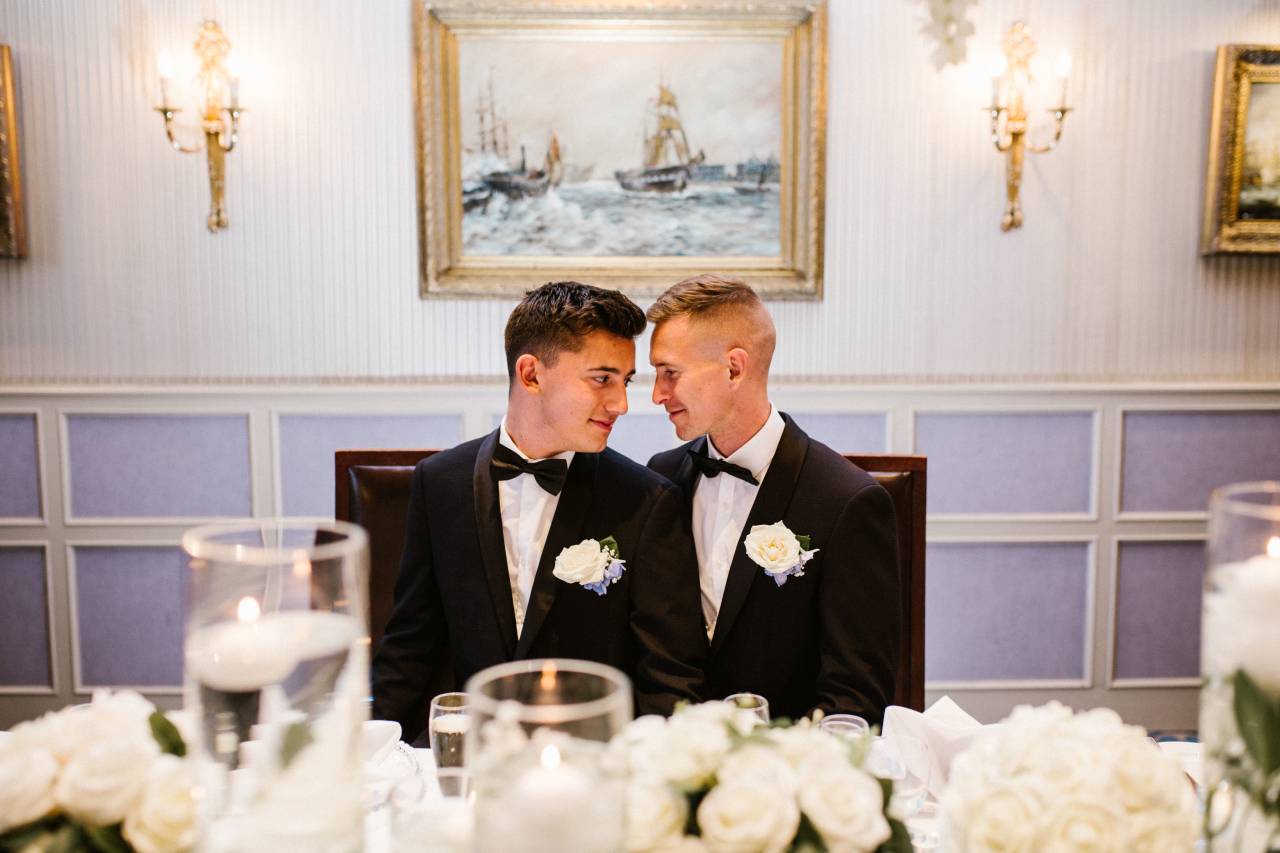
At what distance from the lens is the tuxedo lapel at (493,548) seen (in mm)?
2094

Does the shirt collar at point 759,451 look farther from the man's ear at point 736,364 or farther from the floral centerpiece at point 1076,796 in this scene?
the floral centerpiece at point 1076,796

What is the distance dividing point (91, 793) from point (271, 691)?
11.8 inches

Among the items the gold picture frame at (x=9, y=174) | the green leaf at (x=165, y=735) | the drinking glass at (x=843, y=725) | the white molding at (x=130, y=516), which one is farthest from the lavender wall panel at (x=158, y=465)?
the drinking glass at (x=843, y=725)

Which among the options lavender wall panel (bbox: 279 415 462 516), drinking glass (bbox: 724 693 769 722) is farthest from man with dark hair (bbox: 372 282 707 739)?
lavender wall panel (bbox: 279 415 462 516)

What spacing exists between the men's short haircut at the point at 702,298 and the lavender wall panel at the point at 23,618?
3242 millimetres

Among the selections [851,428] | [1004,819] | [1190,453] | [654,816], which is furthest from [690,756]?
[1190,453]

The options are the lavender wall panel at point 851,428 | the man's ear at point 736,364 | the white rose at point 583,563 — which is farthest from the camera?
the lavender wall panel at point 851,428

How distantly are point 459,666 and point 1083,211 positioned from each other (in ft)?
11.2

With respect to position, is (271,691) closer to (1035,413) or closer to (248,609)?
(248,609)

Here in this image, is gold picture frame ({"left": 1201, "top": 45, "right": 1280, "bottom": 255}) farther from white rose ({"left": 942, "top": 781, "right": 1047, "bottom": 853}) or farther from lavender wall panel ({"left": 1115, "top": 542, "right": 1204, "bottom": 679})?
white rose ({"left": 942, "top": 781, "right": 1047, "bottom": 853})

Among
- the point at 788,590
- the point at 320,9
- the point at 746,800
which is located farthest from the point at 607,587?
the point at 320,9

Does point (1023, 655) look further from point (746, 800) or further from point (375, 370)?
point (746, 800)

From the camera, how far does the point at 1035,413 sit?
398 cm

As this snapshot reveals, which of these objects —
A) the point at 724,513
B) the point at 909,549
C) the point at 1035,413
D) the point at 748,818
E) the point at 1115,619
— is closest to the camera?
the point at 748,818
